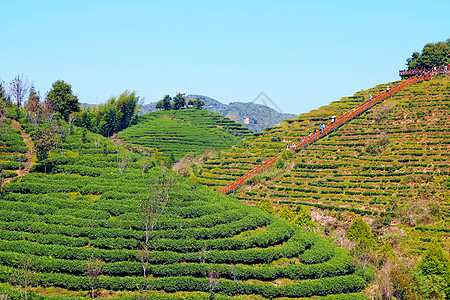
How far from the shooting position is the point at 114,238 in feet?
91.6

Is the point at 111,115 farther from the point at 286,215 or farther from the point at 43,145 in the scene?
the point at 286,215

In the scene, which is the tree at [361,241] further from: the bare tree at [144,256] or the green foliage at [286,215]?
the bare tree at [144,256]

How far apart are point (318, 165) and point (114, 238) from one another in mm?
Answer: 26803

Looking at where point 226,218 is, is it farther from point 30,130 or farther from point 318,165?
point 30,130

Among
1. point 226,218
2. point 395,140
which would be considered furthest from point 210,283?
point 395,140

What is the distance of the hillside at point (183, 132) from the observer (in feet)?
254

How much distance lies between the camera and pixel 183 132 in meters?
84.0

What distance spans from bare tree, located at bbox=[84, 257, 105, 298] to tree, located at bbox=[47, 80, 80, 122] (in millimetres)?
28662

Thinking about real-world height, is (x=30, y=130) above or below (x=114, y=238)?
above

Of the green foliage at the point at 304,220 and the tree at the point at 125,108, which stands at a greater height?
the tree at the point at 125,108

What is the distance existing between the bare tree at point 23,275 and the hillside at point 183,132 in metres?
44.5

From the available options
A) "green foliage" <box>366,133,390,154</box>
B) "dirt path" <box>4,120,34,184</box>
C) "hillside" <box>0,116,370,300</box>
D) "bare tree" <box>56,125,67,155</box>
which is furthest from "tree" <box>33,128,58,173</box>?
"green foliage" <box>366,133,390,154</box>

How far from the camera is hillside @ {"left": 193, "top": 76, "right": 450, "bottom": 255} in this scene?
3747 cm

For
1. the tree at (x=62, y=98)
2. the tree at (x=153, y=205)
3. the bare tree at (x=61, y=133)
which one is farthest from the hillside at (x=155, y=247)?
the tree at (x=62, y=98)
